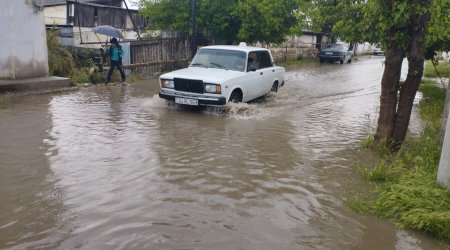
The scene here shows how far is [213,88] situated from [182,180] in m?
4.24

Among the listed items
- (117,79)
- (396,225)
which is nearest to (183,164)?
(396,225)

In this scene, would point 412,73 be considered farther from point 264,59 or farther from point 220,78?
point 264,59

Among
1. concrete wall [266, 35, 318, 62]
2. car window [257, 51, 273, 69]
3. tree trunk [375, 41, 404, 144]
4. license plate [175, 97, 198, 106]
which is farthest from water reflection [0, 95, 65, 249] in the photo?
concrete wall [266, 35, 318, 62]

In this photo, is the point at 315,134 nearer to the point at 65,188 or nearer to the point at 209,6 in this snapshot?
the point at 65,188

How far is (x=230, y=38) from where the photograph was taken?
20.8 m

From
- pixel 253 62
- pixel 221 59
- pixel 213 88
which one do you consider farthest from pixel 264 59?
pixel 213 88

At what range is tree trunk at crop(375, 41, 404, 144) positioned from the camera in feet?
21.6

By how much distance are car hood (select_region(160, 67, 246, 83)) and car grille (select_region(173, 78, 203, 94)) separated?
3.7 inches

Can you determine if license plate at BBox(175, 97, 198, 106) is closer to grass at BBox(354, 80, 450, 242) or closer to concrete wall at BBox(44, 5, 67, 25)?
grass at BBox(354, 80, 450, 242)

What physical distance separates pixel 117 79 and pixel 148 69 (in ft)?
8.35

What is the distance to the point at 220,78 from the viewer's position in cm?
940

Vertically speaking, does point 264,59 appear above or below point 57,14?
below

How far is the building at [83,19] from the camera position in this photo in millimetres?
20344

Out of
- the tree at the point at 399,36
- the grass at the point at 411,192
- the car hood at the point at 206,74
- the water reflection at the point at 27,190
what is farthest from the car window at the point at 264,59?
the water reflection at the point at 27,190
